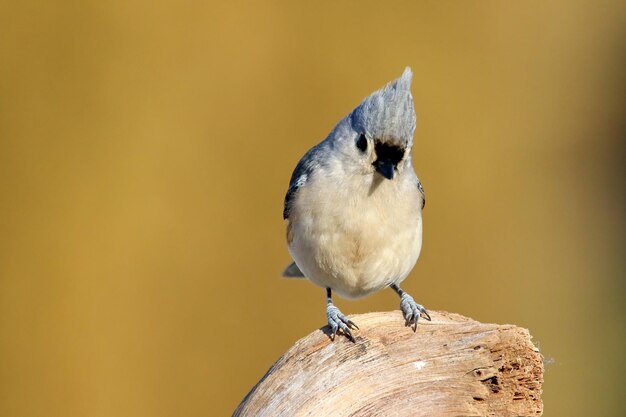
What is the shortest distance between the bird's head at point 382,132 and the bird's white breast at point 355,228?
0.07 meters

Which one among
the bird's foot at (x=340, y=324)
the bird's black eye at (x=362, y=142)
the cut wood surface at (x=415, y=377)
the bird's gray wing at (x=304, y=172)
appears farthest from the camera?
the bird's gray wing at (x=304, y=172)

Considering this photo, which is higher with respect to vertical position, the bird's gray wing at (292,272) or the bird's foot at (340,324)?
the bird's gray wing at (292,272)

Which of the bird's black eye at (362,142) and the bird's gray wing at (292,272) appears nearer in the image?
the bird's black eye at (362,142)

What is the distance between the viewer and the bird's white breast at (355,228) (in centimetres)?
261

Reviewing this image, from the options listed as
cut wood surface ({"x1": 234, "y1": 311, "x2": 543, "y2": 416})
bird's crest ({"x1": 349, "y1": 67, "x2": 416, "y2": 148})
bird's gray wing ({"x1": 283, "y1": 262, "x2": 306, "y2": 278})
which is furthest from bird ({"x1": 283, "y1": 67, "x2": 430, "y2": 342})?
bird's gray wing ({"x1": 283, "y1": 262, "x2": 306, "y2": 278})

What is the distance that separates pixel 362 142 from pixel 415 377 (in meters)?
0.65

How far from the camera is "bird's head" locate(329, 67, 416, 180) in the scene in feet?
7.95

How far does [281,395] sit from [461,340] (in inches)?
17.6

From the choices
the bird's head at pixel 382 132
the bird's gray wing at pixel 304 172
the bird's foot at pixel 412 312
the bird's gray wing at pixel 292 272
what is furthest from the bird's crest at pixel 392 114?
the bird's gray wing at pixel 292 272

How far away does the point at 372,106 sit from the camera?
2.46m

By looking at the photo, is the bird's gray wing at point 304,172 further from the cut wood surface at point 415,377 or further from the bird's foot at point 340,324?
the cut wood surface at point 415,377

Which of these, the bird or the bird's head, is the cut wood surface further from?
the bird's head

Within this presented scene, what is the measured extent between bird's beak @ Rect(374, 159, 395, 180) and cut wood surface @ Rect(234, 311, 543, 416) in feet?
1.38

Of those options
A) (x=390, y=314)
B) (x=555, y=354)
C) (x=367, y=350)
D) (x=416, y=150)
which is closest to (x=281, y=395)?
(x=367, y=350)
